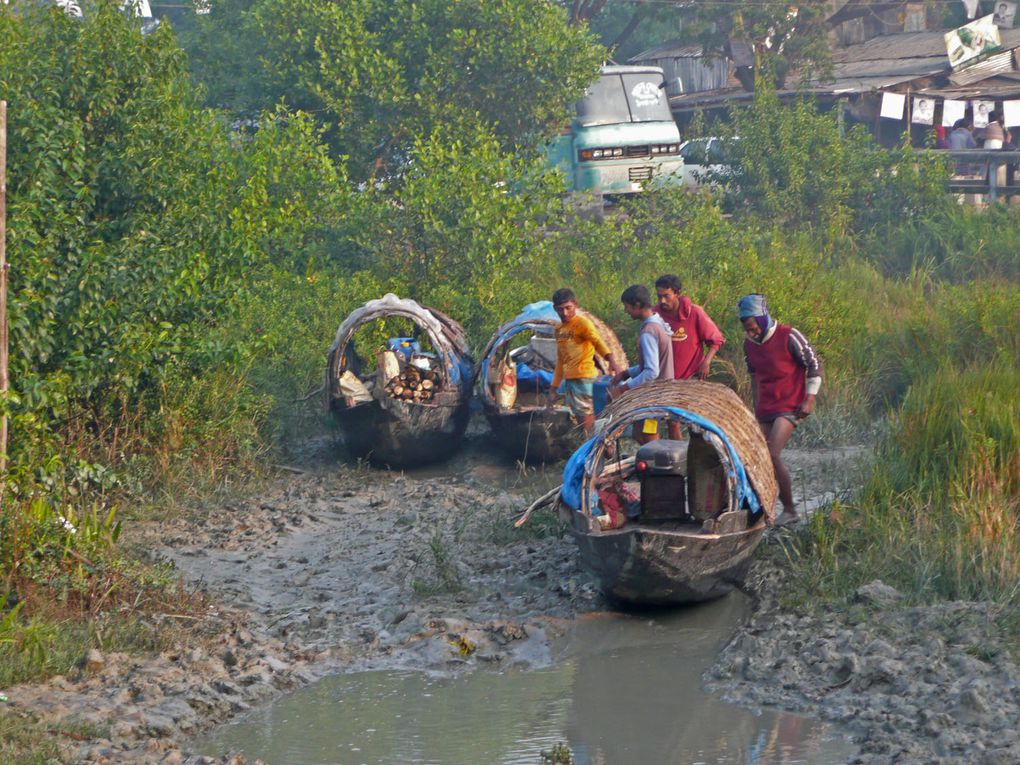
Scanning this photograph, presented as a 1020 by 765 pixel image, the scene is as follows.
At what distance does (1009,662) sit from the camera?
280 inches

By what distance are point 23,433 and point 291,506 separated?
8.84 feet

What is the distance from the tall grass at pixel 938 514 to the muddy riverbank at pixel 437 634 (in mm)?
303

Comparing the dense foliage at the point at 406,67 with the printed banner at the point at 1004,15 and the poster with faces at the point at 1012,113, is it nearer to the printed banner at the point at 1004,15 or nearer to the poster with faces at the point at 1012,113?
the poster with faces at the point at 1012,113

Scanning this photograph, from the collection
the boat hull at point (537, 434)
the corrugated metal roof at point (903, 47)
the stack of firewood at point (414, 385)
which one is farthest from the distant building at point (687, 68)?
the boat hull at point (537, 434)

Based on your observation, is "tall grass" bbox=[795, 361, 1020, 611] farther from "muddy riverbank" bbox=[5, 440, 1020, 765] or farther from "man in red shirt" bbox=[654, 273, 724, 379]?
"man in red shirt" bbox=[654, 273, 724, 379]

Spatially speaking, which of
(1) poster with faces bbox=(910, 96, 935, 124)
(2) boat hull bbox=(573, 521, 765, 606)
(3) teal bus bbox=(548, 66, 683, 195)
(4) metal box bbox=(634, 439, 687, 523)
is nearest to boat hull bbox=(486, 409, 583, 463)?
(4) metal box bbox=(634, 439, 687, 523)

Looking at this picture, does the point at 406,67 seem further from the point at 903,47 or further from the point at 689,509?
the point at 903,47

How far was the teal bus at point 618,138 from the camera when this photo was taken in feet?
62.9

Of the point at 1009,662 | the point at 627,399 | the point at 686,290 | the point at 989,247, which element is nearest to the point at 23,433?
the point at 627,399

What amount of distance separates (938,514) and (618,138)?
454 inches

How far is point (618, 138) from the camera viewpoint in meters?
19.3

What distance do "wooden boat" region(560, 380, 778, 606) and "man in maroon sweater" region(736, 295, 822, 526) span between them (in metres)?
0.25

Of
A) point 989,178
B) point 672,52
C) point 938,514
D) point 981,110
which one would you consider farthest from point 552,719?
point 672,52

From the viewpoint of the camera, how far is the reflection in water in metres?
6.70
